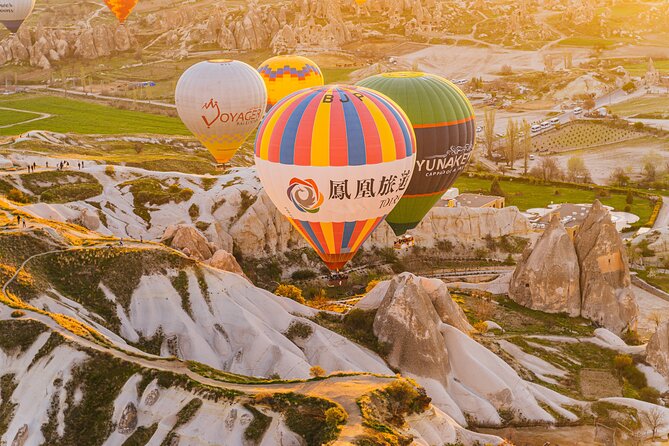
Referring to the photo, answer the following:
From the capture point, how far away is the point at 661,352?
6056cm

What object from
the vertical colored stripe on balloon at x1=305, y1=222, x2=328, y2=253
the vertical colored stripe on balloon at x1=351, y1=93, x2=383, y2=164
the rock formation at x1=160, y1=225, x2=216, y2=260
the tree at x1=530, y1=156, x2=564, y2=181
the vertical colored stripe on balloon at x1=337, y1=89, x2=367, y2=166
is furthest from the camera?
the tree at x1=530, y1=156, x2=564, y2=181

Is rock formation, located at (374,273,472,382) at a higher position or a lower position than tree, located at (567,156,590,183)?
higher

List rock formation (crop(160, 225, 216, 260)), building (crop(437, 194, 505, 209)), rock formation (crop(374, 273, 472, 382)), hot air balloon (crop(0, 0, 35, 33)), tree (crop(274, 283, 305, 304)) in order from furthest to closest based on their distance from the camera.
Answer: hot air balloon (crop(0, 0, 35, 33)) < building (crop(437, 194, 505, 209)) < rock formation (crop(160, 225, 216, 260)) < tree (crop(274, 283, 305, 304)) < rock formation (crop(374, 273, 472, 382))

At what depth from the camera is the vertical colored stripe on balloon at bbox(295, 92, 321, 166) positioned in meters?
48.5

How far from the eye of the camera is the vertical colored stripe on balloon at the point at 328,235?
165ft

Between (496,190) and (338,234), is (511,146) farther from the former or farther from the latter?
(338,234)

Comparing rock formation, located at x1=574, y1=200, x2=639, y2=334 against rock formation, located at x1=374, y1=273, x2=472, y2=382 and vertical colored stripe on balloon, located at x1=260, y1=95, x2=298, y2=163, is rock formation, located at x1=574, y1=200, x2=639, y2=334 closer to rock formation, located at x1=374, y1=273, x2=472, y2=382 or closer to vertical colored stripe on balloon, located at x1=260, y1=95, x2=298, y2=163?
rock formation, located at x1=374, y1=273, x2=472, y2=382

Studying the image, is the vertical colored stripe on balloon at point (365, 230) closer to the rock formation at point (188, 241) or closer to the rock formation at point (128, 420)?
the rock formation at point (128, 420)

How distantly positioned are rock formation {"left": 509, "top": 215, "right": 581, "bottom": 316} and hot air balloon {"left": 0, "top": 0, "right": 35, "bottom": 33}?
2560 inches

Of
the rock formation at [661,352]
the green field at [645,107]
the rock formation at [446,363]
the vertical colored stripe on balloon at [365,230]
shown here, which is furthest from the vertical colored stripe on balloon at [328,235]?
the green field at [645,107]

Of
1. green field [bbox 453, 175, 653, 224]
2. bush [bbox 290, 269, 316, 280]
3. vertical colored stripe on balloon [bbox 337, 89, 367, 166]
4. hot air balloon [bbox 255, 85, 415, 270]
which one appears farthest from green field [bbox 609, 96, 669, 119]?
vertical colored stripe on balloon [bbox 337, 89, 367, 166]

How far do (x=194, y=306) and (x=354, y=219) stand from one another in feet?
41.0

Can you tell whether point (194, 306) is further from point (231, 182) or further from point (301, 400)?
point (231, 182)

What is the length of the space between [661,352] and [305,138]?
1111 inches
